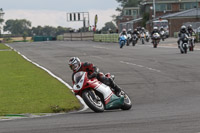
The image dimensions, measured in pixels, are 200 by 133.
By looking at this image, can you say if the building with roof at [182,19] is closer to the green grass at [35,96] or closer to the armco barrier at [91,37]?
the armco barrier at [91,37]

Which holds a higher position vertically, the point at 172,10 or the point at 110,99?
the point at 172,10

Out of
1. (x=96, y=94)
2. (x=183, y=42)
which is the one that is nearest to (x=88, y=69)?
(x=96, y=94)

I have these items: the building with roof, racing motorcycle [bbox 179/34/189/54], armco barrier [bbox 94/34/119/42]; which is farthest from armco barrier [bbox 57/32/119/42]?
racing motorcycle [bbox 179/34/189/54]

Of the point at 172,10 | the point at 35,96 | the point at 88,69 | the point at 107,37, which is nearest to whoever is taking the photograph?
the point at 88,69

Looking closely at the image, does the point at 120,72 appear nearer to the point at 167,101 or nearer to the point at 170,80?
the point at 170,80

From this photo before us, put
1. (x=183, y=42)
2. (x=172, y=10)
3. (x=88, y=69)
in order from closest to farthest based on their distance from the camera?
1. (x=88, y=69)
2. (x=183, y=42)
3. (x=172, y=10)

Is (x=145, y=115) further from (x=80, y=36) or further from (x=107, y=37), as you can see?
(x=80, y=36)

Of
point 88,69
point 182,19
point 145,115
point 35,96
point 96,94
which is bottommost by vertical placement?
point 35,96

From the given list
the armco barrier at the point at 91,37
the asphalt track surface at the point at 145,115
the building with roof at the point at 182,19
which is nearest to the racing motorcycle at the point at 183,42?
the asphalt track surface at the point at 145,115

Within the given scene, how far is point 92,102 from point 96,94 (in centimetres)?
46

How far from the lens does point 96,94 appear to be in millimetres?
12023

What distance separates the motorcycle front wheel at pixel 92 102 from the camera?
37.9 feet

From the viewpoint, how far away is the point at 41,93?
15398mm

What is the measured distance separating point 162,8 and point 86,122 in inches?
4376
